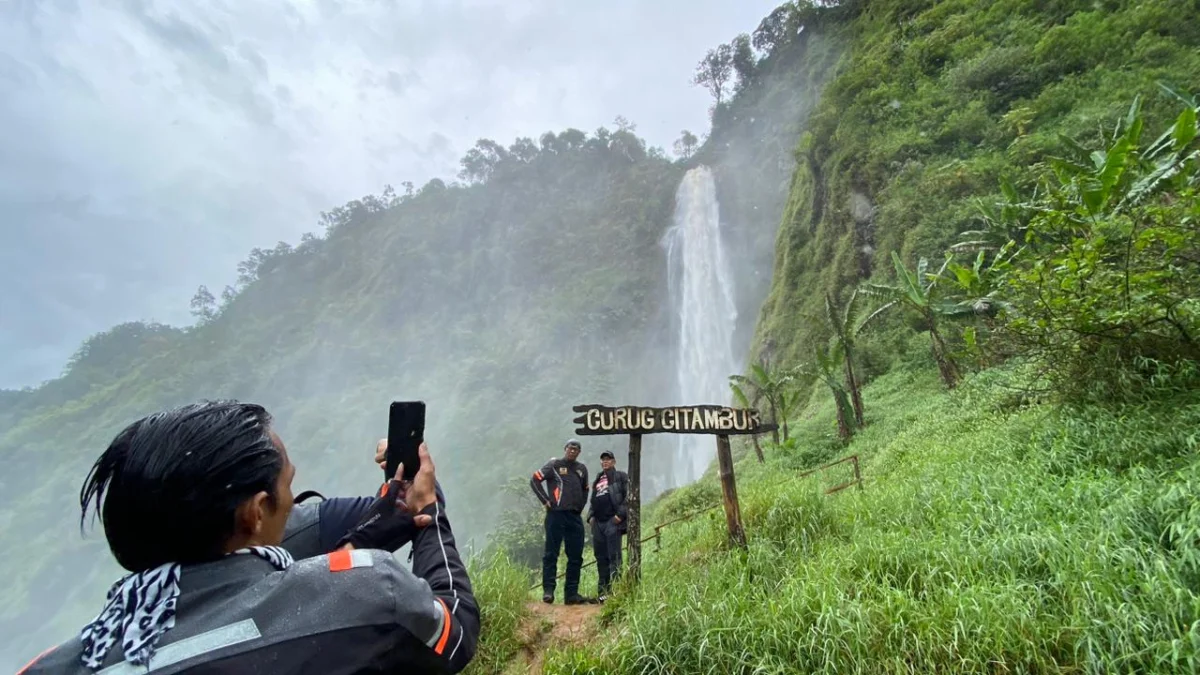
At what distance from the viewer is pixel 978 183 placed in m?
13.2

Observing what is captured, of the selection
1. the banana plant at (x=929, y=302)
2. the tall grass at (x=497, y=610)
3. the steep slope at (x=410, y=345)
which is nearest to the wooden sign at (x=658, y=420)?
the tall grass at (x=497, y=610)

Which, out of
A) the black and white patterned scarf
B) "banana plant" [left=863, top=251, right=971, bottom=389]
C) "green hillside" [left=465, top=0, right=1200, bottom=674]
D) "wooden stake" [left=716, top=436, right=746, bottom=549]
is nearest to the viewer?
the black and white patterned scarf

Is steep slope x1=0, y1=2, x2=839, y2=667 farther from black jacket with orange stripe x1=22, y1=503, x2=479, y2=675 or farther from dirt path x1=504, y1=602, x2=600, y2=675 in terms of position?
black jacket with orange stripe x1=22, y1=503, x2=479, y2=675

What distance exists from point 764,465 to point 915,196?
8917 millimetres

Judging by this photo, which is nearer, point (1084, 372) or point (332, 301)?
point (1084, 372)

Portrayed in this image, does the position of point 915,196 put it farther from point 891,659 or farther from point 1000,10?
point 891,659

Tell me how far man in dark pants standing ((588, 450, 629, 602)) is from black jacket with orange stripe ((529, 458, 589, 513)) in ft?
0.79

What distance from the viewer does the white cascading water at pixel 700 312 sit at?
28.0 m

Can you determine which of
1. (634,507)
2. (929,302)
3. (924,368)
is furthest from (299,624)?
(924,368)

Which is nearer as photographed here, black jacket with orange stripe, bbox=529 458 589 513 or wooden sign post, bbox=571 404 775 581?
wooden sign post, bbox=571 404 775 581

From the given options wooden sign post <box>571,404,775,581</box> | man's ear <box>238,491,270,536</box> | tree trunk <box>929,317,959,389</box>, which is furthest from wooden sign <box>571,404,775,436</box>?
tree trunk <box>929,317,959,389</box>

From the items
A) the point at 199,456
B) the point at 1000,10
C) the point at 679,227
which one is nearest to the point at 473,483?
the point at 679,227

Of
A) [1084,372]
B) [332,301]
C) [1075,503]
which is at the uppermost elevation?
[332,301]

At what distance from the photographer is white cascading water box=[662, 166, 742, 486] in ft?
92.0
